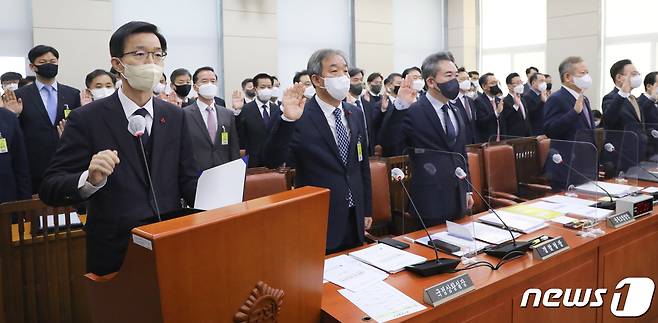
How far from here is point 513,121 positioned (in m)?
6.18

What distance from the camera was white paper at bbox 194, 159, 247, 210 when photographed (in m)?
1.43

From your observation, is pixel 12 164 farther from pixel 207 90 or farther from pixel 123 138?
pixel 123 138

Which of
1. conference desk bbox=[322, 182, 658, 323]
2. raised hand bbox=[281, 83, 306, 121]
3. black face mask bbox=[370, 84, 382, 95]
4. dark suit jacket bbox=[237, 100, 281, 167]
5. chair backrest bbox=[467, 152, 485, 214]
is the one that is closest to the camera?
conference desk bbox=[322, 182, 658, 323]

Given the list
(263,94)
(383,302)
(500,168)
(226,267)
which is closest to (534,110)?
(500,168)

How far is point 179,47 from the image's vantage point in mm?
7172

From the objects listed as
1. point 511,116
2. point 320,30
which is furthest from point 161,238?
point 320,30

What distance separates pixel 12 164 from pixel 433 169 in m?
2.80

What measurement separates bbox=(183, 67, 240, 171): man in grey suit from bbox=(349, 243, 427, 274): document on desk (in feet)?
5.20

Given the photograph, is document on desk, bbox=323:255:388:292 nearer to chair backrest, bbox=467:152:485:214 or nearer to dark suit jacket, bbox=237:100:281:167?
chair backrest, bbox=467:152:485:214

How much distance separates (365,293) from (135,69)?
1.04 meters

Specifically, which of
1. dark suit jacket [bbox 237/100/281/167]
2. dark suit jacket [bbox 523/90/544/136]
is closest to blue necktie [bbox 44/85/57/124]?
dark suit jacket [bbox 237/100/281/167]

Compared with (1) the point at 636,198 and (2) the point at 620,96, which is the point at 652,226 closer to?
(1) the point at 636,198

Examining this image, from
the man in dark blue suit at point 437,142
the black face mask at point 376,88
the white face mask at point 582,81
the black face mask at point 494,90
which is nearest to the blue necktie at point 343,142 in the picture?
the man in dark blue suit at point 437,142
